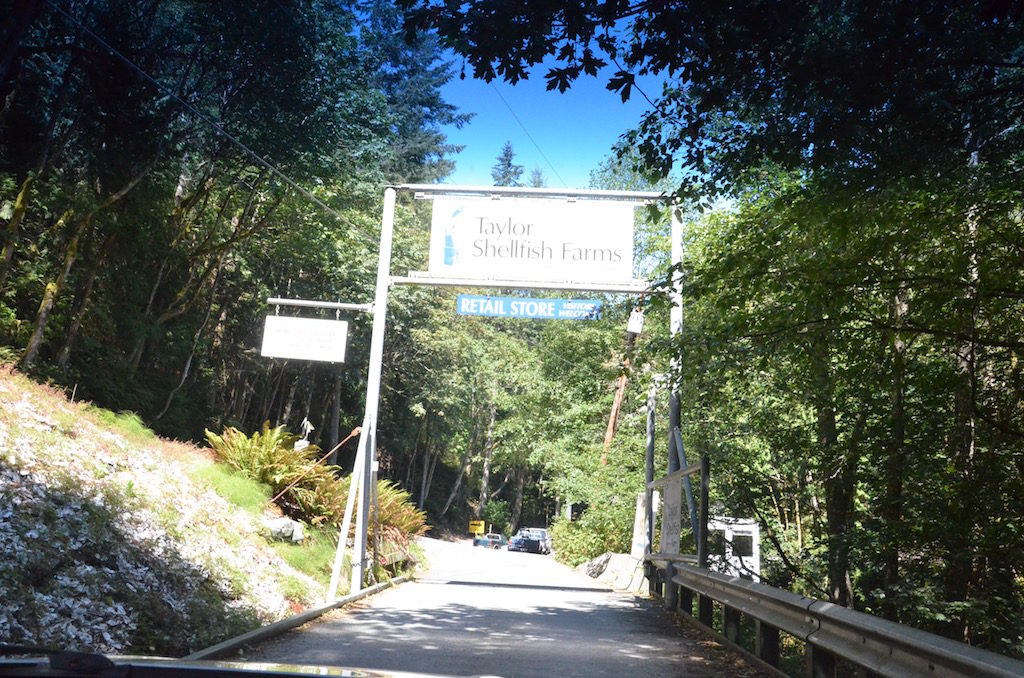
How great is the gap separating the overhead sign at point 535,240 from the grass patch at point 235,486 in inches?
184

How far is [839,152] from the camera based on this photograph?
307 inches

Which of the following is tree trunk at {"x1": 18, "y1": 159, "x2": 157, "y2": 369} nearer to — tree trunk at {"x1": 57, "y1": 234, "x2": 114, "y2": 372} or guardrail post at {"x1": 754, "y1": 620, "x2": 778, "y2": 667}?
tree trunk at {"x1": 57, "y1": 234, "x2": 114, "y2": 372}

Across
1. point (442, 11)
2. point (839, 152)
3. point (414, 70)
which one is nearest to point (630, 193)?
point (839, 152)

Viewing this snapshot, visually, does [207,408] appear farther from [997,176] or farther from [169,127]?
[997,176]

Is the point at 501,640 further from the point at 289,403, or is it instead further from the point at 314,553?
the point at 289,403

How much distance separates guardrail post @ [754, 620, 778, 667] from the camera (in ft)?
25.5

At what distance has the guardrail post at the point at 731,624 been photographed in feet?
30.4

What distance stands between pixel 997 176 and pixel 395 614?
848cm

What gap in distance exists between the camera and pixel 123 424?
15211 millimetres

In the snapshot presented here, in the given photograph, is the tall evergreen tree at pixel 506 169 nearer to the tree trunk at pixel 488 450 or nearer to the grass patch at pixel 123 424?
the tree trunk at pixel 488 450

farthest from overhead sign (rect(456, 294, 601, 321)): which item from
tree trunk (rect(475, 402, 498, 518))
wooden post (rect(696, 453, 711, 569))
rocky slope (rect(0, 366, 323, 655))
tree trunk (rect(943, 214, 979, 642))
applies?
tree trunk (rect(475, 402, 498, 518))

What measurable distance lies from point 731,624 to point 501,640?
245 cm

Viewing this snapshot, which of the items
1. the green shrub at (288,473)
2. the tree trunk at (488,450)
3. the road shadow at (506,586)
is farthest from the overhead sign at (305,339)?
the tree trunk at (488,450)

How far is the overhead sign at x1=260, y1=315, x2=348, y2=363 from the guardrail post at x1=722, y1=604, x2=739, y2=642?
759 cm
